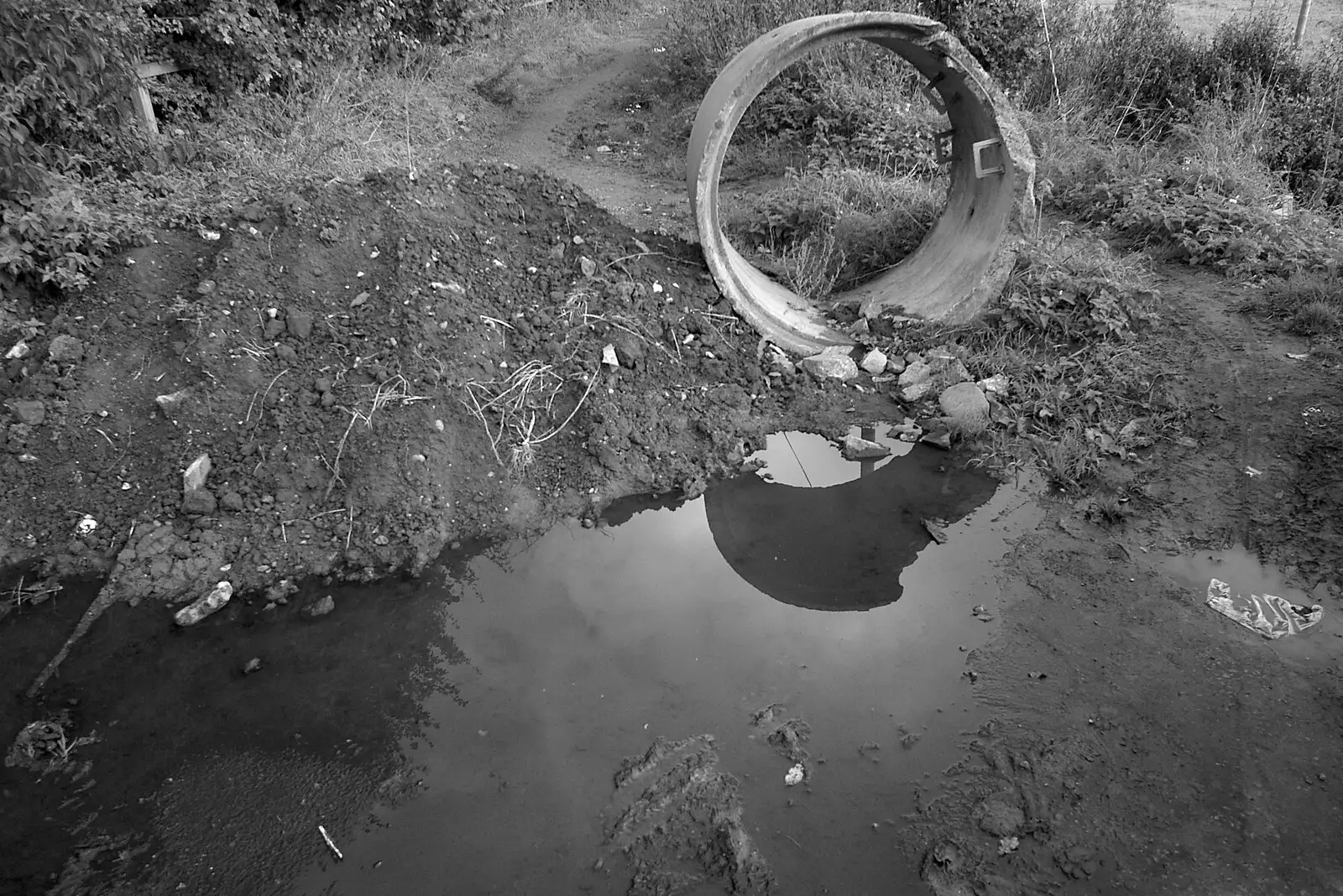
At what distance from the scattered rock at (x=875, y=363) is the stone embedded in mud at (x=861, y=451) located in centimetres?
79

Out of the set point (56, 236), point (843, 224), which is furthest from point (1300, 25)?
point (56, 236)

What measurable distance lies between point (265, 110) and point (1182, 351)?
7.52 metres

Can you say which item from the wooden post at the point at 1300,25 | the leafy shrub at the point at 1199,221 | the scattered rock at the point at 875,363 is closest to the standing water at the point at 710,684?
the scattered rock at the point at 875,363

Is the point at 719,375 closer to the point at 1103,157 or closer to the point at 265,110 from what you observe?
the point at 1103,157

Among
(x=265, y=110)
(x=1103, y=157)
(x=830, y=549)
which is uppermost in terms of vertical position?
(x=265, y=110)

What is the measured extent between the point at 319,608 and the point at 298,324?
1.81m

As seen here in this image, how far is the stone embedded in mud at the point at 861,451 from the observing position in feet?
16.5

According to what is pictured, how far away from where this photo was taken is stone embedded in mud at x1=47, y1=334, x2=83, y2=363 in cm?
466

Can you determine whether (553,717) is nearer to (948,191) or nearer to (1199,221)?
(948,191)

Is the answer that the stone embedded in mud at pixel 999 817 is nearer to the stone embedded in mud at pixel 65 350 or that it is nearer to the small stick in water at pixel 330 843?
the small stick in water at pixel 330 843

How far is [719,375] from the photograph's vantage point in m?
5.35

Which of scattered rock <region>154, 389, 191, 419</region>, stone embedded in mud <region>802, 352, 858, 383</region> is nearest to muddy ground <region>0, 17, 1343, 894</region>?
scattered rock <region>154, 389, 191, 419</region>

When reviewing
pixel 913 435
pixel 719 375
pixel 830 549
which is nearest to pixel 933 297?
pixel 913 435

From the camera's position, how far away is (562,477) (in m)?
4.70
